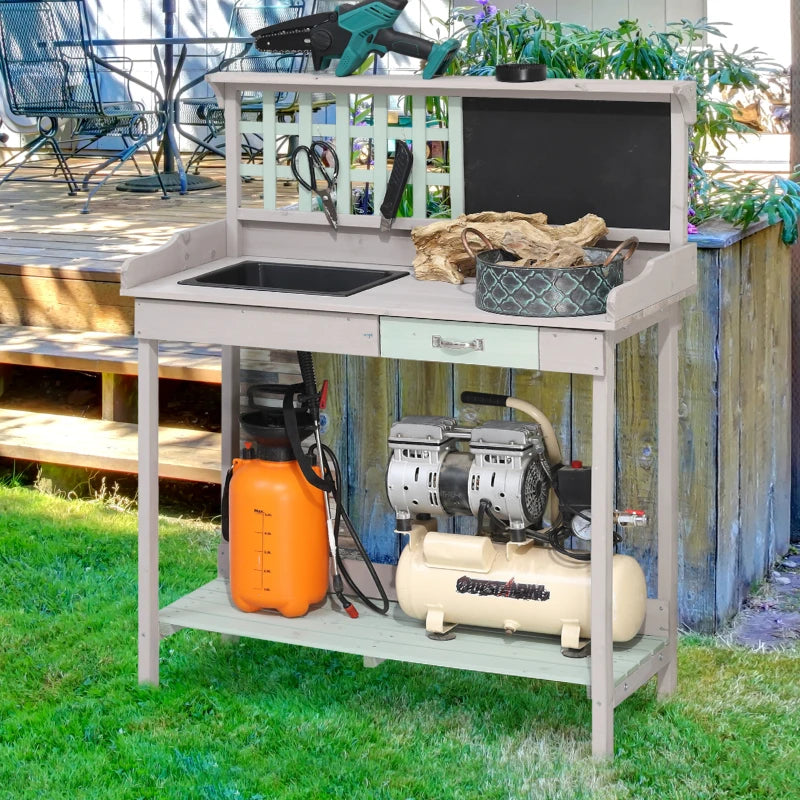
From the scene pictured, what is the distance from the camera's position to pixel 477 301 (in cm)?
304

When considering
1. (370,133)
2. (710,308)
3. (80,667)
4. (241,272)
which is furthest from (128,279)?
(710,308)

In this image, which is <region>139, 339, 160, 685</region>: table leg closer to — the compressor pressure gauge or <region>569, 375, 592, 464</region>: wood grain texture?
the compressor pressure gauge

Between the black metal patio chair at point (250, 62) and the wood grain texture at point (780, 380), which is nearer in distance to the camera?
the wood grain texture at point (780, 380)

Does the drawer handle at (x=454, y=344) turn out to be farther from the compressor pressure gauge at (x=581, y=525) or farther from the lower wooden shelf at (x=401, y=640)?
the lower wooden shelf at (x=401, y=640)

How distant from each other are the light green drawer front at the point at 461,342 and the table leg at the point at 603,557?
5.8 inches

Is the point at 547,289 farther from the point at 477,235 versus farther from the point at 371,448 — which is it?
the point at 371,448

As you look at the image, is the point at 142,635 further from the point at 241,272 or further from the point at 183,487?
the point at 183,487

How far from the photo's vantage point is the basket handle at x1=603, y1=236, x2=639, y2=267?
298cm

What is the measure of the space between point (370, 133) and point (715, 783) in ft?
5.48

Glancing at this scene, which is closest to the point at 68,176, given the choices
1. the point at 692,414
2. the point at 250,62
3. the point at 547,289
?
the point at 250,62

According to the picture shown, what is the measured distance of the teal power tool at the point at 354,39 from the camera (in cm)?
329

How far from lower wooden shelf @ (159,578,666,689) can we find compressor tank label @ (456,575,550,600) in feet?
0.38

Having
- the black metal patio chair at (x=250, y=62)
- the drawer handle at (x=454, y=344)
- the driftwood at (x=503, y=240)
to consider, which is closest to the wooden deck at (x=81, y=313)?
the driftwood at (x=503, y=240)

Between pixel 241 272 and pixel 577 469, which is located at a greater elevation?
pixel 241 272
